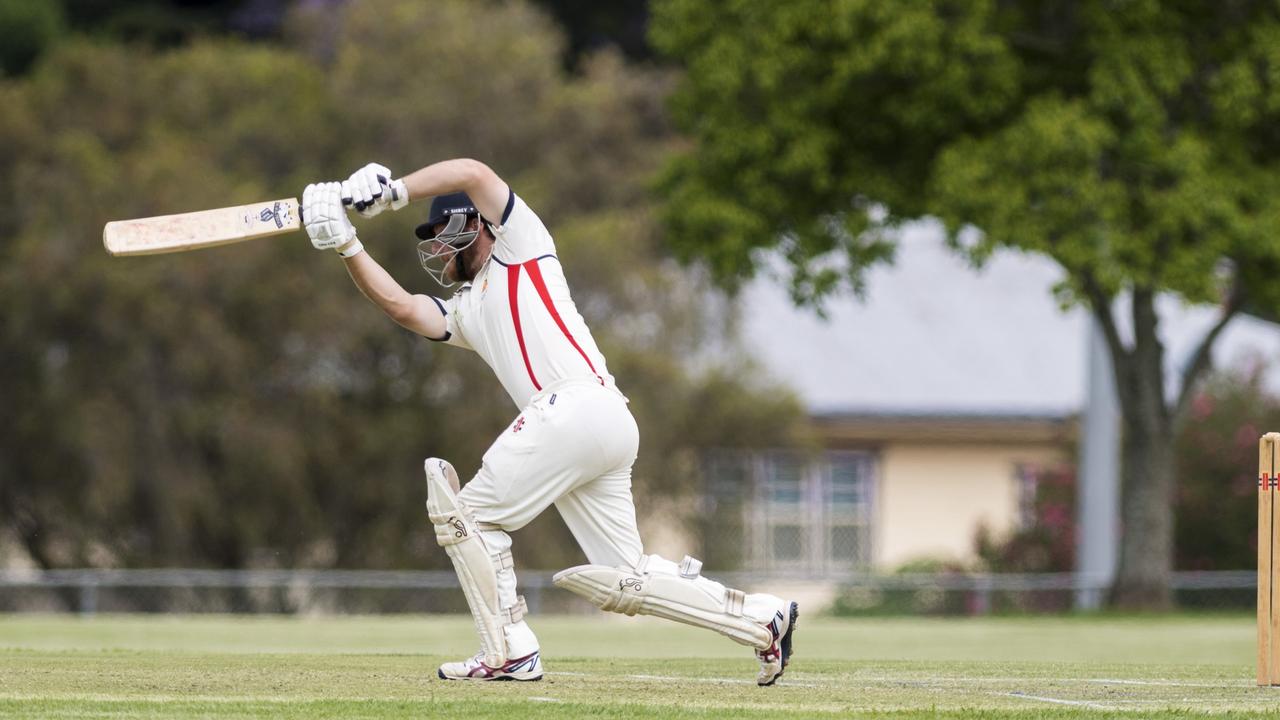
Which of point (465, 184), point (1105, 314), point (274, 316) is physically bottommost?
point (465, 184)

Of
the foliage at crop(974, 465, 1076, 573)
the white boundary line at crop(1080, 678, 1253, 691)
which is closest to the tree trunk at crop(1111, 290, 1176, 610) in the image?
the foliage at crop(974, 465, 1076, 573)

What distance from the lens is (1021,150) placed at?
17312 mm

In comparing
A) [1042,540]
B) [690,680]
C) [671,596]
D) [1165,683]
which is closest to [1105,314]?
[1042,540]

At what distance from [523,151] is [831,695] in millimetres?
20984

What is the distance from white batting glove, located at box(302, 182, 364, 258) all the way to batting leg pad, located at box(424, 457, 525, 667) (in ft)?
2.76

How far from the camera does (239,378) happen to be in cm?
2414

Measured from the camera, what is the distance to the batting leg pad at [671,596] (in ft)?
22.8

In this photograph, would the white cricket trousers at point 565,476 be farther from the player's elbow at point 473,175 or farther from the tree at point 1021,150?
the tree at point 1021,150

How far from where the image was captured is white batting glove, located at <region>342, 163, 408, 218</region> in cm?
678

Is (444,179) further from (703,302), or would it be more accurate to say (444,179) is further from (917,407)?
(917,407)

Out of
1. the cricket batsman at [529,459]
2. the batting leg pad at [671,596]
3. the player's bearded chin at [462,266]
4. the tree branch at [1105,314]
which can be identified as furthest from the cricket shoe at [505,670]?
the tree branch at [1105,314]

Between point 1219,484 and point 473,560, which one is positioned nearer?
point 473,560

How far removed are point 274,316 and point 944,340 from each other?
13.9 metres

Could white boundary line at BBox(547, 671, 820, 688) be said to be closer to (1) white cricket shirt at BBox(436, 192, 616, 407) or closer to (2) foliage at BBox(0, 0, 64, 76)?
(1) white cricket shirt at BBox(436, 192, 616, 407)
